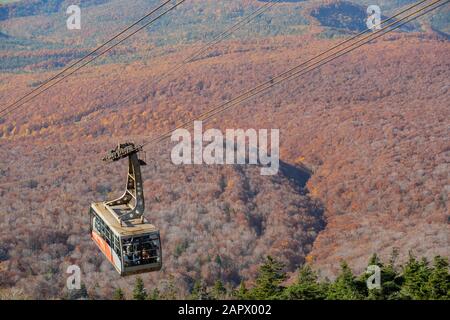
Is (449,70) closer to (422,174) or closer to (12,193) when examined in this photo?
(422,174)

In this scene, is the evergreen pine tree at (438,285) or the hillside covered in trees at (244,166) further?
the hillside covered in trees at (244,166)

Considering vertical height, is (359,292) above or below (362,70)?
below

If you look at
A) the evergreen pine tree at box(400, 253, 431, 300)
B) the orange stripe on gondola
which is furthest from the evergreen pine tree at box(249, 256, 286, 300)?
the orange stripe on gondola

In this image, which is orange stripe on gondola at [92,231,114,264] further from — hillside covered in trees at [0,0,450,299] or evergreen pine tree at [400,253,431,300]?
evergreen pine tree at [400,253,431,300]

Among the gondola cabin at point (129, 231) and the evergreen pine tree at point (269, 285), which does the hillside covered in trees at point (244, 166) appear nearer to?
the evergreen pine tree at point (269, 285)

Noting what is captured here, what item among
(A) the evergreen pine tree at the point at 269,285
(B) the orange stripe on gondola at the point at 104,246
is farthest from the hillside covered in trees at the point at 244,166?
(B) the orange stripe on gondola at the point at 104,246

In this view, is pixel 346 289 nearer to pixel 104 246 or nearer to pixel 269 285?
pixel 269 285

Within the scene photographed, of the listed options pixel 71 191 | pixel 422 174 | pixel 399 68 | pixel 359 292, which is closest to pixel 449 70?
pixel 399 68

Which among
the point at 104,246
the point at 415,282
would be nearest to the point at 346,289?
the point at 415,282

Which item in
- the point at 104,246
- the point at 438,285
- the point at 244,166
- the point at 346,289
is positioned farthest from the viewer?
the point at 244,166
